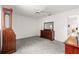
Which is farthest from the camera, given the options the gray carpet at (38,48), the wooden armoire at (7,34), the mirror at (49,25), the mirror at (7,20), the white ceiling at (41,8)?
the mirror at (49,25)

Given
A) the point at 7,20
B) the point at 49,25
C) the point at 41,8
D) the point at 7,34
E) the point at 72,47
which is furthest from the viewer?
the point at 49,25

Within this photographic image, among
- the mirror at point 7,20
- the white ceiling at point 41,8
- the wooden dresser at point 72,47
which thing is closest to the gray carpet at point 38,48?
the mirror at point 7,20

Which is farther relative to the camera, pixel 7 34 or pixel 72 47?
pixel 7 34

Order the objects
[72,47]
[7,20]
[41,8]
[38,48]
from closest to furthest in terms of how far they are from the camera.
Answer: [72,47], [7,20], [38,48], [41,8]

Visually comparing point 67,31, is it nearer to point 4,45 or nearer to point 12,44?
point 12,44

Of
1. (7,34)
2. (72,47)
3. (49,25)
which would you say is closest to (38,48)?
(7,34)

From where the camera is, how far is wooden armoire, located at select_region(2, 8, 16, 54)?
3.20 metres

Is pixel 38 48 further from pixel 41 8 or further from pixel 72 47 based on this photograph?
pixel 72 47

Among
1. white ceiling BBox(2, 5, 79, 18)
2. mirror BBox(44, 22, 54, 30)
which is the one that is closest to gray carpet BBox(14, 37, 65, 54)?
white ceiling BBox(2, 5, 79, 18)

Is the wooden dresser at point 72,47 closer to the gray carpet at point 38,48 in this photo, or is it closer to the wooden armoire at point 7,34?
the gray carpet at point 38,48

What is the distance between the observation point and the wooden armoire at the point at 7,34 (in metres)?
3.20

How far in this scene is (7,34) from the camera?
3.27 metres

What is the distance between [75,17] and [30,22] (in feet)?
15.2

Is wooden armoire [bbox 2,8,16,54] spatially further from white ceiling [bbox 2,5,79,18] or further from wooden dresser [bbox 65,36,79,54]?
wooden dresser [bbox 65,36,79,54]
